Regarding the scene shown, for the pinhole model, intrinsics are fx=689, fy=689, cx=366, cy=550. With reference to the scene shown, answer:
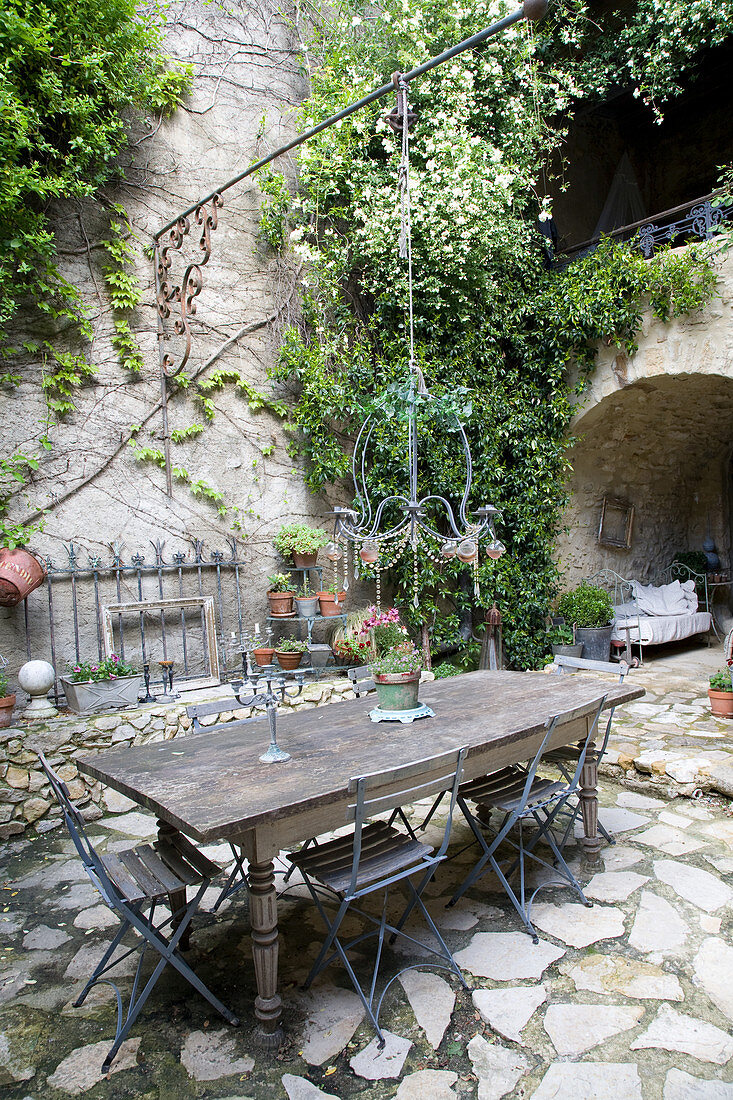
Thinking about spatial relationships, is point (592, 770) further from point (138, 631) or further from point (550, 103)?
point (550, 103)

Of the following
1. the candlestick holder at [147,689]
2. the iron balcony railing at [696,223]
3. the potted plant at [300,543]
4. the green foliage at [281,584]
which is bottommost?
the candlestick holder at [147,689]

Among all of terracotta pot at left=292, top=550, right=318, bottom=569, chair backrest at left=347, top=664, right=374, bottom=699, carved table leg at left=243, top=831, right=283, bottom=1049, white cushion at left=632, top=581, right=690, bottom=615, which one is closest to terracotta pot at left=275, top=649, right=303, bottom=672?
terracotta pot at left=292, top=550, right=318, bottom=569

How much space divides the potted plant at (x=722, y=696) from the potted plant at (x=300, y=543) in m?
3.14

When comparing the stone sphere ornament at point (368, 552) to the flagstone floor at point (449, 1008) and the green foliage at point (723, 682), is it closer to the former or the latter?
the flagstone floor at point (449, 1008)

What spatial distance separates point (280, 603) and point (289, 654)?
1.40 feet

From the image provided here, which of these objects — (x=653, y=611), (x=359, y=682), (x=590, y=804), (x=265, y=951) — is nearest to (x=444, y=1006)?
(x=265, y=951)

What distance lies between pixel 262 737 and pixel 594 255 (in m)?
5.19

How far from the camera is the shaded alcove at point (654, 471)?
21.7ft

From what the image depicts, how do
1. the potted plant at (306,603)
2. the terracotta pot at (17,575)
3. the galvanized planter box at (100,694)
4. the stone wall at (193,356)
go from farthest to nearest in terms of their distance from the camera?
the potted plant at (306,603)
the stone wall at (193,356)
the galvanized planter box at (100,694)
the terracotta pot at (17,575)

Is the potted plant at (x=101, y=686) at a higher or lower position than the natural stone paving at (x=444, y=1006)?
higher

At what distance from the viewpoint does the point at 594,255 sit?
6.01 metres

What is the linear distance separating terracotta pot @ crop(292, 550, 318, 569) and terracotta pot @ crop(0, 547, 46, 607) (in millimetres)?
1854

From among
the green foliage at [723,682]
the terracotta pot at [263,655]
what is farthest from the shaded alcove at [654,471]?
the terracotta pot at [263,655]

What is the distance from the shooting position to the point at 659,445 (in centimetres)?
771
